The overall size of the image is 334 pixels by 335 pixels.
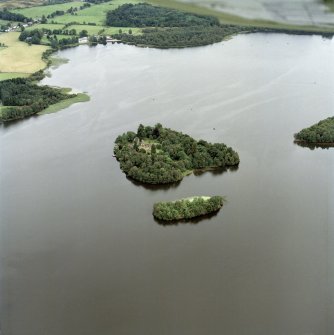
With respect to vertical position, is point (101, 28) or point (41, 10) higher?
point (41, 10)

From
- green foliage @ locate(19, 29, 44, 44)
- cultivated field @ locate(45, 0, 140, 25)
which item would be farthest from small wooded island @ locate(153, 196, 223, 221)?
cultivated field @ locate(45, 0, 140, 25)

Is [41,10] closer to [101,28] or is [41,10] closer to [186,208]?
[101,28]

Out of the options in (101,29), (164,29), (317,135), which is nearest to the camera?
(317,135)

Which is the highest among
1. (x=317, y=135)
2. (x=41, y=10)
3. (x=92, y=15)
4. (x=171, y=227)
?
(x=41, y=10)

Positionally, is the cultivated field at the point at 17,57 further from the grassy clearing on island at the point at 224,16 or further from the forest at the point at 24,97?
the grassy clearing on island at the point at 224,16

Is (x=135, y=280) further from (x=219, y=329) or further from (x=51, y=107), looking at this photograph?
(x=51, y=107)

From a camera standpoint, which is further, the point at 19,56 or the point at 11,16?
the point at 11,16

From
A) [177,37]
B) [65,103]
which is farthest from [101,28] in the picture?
[65,103]

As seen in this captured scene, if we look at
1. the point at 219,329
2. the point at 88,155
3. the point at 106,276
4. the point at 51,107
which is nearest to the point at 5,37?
the point at 51,107

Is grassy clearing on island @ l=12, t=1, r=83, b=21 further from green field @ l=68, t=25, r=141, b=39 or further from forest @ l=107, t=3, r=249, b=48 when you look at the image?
forest @ l=107, t=3, r=249, b=48
